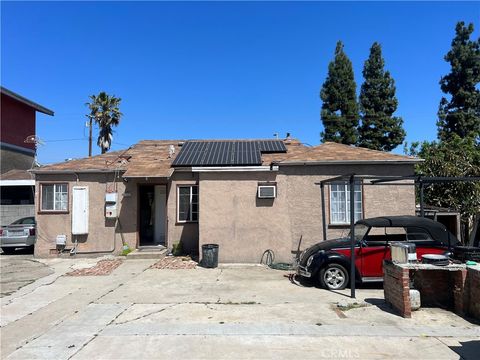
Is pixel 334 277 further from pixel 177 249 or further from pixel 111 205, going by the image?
pixel 111 205

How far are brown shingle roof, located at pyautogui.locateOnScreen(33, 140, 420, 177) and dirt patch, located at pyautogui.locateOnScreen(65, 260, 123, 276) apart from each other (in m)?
3.07

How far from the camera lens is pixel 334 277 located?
9.07 m

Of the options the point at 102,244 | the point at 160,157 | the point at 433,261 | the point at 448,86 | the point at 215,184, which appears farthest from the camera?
the point at 448,86

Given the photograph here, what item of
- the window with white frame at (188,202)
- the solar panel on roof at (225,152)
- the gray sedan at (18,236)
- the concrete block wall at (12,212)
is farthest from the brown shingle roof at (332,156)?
the concrete block wall at (12,212)

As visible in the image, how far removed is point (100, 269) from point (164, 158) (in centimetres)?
549

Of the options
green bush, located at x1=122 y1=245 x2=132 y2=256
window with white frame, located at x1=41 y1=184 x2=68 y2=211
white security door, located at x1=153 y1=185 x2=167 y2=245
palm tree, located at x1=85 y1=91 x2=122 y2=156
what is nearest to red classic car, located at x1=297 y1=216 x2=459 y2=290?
green bush, located at x1=122 y1=245 x2=132 y2=256

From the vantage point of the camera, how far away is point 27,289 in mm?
9516

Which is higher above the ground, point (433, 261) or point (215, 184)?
point (215, 184)

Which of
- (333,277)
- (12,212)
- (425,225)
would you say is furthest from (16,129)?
(425,225)

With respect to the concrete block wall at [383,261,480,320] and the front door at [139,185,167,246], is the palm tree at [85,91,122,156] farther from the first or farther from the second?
the concrete block wall at [383,261,480,320]

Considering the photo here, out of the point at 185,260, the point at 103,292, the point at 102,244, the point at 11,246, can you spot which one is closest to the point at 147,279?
the point at 103,292

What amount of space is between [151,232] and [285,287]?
301 inches

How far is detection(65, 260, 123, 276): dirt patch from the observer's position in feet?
37.1

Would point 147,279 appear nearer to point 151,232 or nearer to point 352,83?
point 151,232
